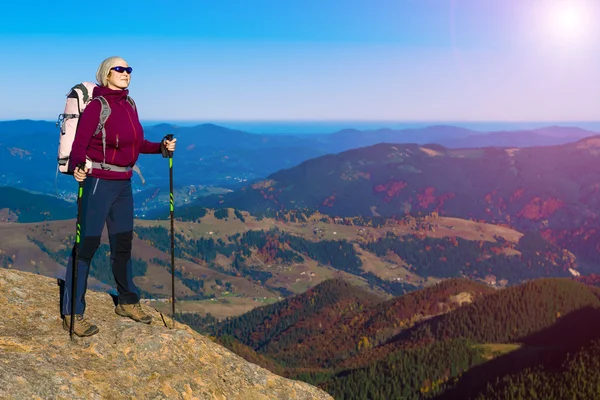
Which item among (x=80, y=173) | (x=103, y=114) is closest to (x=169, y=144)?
(x=103, y=114)

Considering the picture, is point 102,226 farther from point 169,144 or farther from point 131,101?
point 131,101

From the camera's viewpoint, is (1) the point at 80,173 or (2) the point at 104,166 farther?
(2) the point at 104,166

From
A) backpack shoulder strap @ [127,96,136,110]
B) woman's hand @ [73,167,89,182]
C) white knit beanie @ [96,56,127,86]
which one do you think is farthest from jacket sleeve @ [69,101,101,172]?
backpack shoulder strap @ [127,96,136,110]

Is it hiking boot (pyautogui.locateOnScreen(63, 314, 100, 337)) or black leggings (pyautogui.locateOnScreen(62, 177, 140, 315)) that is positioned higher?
black leggings (pyautogui.locateOnScreen(62, 177, 140, 315))

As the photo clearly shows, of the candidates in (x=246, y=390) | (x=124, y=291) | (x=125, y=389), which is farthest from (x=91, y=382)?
(x=124, y=291)

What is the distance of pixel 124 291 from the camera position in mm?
19453

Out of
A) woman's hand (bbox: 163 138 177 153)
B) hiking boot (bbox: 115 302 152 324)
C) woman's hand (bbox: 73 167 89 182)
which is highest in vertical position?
woman's hand (bbox: 163 138 177 153)

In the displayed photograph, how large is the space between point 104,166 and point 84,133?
4.80 feet

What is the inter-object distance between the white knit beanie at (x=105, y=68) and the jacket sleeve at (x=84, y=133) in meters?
1.20

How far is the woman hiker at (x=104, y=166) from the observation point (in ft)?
53.2

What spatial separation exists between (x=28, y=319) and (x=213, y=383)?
620cm

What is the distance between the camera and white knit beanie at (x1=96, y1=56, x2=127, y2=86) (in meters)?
17.1

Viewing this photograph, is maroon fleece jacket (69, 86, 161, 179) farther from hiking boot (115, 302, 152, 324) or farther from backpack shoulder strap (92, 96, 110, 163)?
hiking boot (115, 302, 152, 324)

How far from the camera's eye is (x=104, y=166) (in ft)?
56.5
